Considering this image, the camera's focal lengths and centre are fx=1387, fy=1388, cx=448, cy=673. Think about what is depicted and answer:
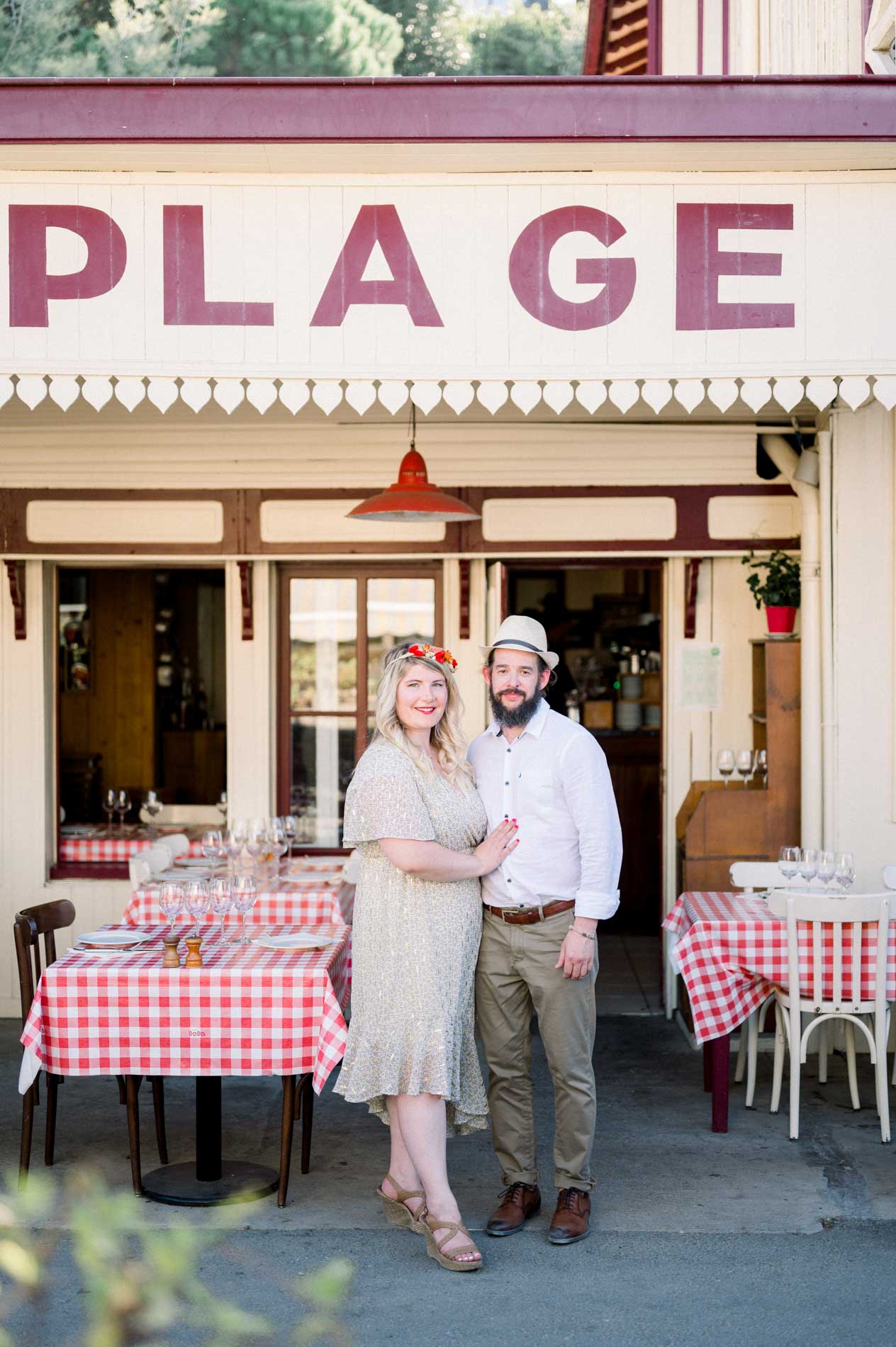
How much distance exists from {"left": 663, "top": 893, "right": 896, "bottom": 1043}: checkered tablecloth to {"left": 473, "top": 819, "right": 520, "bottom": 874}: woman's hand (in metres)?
1.52

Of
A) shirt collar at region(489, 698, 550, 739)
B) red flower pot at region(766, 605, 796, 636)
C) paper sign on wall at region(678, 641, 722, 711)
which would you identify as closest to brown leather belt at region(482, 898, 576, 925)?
shirt collar at region(489, 698, 550, 739)

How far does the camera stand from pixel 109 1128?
539cm

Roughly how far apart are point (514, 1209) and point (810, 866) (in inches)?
85.2

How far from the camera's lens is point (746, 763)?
22.2 feet

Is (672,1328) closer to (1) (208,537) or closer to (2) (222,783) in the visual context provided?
(1) (208,537)

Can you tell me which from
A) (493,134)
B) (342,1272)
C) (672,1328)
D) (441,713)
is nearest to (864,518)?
(493,134)

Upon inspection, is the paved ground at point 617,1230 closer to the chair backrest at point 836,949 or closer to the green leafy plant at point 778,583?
the chair backrest at point 836,949

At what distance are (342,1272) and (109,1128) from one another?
4.44 metres

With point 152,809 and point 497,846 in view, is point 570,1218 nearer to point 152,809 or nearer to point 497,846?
point 497,846

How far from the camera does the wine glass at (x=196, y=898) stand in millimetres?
4586

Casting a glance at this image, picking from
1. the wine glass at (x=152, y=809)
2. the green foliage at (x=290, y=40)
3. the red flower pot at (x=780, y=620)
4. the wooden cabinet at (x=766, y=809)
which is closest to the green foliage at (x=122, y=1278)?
the wooden cabinet at (x=766, y=809)

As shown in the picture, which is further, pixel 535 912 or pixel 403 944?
pixel 535 912

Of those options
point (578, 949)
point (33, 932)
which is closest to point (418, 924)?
point (578, 949)

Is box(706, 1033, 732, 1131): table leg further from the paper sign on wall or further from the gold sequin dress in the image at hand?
the paper sign on wall
